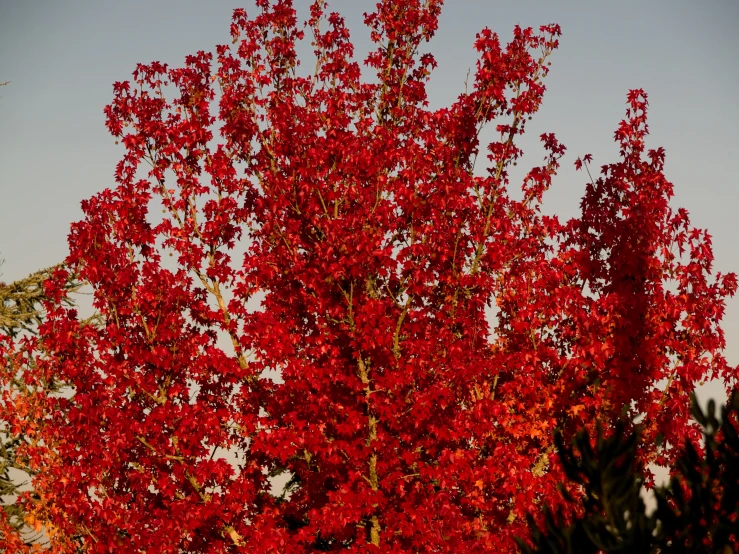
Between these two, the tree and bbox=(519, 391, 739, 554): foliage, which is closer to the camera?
bbox=(519, 391, 739, 554): foliage

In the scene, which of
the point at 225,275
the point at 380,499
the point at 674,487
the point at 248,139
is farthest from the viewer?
the point at 248,139

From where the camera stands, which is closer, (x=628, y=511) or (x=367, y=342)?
(x=628, y=511)

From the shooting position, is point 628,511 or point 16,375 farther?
point 16,375

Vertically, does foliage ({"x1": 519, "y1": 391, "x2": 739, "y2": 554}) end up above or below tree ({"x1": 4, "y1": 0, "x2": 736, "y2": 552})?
below

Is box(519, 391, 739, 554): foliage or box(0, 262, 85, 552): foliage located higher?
box(0, 262, 85, 552): foliage

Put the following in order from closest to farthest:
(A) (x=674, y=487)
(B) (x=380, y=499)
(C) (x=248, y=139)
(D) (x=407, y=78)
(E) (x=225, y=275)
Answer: (A) (x=674, y=487) < (B) (x=380, y=499) < (E) (x=225, y=275) < (C) (x=248, y=139) < (D) (x=407, y=78)

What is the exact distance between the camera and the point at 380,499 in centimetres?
1312

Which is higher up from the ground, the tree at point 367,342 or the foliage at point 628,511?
the tree at point 367,342

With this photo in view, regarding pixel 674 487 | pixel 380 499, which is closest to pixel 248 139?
pixel 380 499

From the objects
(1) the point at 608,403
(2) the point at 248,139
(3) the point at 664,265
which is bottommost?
(1) the point at 608,403

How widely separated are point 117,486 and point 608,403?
31.0ft

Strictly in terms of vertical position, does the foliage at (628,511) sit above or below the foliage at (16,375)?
below

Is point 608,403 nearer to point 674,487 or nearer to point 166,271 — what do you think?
point 674,487

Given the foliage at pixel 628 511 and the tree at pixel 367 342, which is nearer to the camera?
the foliage at pixel 628 511
